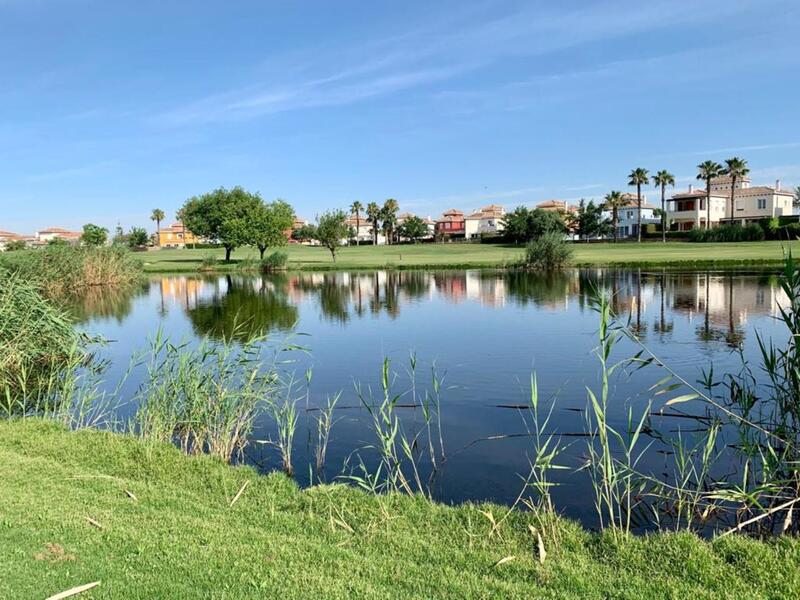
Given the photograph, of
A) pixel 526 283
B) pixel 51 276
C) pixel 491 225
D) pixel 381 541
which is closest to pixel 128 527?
pixel 381 541

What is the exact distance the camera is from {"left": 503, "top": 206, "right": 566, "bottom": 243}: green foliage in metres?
93.0

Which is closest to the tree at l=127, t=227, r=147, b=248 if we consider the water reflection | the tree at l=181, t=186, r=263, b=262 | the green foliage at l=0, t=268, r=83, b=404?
the tree at l=181, t=186, r=263, b=262

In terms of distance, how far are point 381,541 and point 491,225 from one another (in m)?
134

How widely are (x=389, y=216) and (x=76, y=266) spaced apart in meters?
83.9

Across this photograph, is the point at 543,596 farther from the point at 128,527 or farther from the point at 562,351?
the point at 562,351

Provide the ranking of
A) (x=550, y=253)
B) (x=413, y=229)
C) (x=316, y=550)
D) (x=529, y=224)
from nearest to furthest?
(x=316, y=550) → (x=550, y=253) → (x=529, y=224) → (x=413, y=229)

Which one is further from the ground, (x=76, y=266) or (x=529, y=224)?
(x=529, y=224)

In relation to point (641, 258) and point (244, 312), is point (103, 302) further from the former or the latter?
point (641, 258)

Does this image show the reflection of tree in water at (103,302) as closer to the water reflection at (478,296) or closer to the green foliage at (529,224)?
the water reflection at (478,296)

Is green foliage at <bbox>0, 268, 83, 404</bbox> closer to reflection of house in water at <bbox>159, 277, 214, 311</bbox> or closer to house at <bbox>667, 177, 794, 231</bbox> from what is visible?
reflection of house in water at <bbox>159, 277, 214, 311</bbox>

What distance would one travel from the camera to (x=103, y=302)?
37.7m

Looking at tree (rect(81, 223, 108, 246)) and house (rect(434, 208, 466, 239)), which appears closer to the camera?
tree (rect(81, 223, 108, 246))

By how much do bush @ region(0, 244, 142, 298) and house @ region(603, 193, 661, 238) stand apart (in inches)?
2922

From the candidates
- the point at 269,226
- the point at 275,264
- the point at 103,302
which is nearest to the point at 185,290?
the point at 103,302
